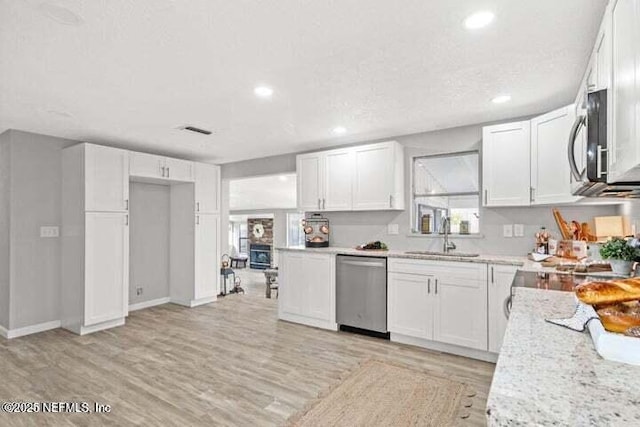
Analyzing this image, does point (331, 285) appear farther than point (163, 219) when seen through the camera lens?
No

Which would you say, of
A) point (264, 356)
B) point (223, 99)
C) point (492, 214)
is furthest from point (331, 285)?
point (223, 99)

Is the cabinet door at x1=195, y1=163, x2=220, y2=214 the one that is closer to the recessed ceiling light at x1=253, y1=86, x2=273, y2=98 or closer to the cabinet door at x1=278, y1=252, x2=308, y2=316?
the cabinet door at x1=278, y1=252, x2=308, y2=316

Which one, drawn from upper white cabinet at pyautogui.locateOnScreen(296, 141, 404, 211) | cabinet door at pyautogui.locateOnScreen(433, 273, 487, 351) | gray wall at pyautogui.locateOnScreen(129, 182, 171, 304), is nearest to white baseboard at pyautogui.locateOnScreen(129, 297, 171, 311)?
gray wall at pyautogui.locateOnScreen(129, 182, 171, 304)

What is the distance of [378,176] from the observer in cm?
404

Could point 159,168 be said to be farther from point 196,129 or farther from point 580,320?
point 580,320

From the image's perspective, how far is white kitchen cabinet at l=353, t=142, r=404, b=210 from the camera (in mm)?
3957

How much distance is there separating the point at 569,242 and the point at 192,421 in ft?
10.4

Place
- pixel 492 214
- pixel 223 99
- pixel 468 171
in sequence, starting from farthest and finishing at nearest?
pixel 468 171
pixel 492 214
pixel 223 99

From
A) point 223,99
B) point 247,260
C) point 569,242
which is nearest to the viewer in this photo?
point 569,242

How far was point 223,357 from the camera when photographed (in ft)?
10.6

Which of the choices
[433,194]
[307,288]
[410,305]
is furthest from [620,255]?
[307,288]

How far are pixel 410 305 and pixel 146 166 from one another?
3806 millimetres

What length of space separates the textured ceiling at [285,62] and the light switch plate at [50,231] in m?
1.20

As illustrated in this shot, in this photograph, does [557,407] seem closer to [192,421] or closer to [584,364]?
[584,364]
